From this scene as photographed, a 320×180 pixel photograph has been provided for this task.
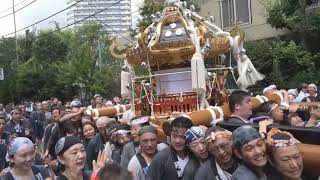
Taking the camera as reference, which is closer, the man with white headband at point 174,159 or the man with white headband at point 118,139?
the man with white headband at point 174,159

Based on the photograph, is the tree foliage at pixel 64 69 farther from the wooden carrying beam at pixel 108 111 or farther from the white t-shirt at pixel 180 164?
the white t-shirt at pixel 180 164

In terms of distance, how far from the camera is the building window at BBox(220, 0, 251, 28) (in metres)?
24.2

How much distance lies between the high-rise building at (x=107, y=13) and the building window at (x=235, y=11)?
1190 centimetres

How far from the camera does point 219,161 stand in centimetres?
432

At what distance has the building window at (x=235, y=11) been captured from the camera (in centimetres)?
2419

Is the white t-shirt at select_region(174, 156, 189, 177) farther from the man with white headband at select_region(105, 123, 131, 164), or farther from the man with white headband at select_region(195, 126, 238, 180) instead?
the man with white headband at select_region(105, 123, 131, 164)

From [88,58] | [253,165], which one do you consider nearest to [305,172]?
[253,165]

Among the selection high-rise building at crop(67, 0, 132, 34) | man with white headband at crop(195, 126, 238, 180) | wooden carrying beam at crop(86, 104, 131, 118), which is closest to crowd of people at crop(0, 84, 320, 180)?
man with white headband at crop(195, 126, 238, 180)

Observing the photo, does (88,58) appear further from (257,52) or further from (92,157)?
(92,157)

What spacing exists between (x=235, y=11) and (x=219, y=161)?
21.1 meters

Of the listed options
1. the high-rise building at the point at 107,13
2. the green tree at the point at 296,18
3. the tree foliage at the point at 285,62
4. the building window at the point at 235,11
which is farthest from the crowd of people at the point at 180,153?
the high-rise building at the point at 107,13

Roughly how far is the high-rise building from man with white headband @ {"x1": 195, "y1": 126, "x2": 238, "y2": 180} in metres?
32.1

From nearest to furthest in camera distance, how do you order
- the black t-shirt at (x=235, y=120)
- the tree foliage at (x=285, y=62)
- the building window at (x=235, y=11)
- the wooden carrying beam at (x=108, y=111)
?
the black t-shirt at (x=235, y=120) < the wooden carrying beam at (x=108, y=111) < the tree foliage at (x=285, y=62) < the building window at (x=235, y=11)

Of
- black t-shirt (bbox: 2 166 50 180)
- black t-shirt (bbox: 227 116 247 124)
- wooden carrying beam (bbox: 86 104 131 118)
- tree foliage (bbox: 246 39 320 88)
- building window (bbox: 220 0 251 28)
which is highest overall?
building window (bbox: 220 0 251 28)
